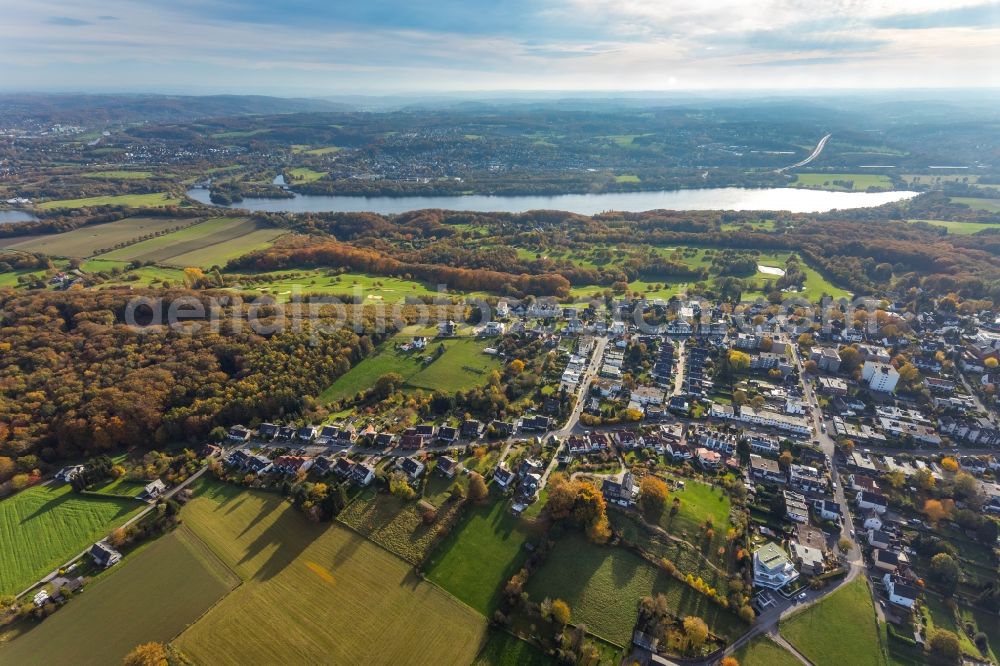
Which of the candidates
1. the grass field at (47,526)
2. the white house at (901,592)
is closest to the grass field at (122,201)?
the grass field at (47,526)

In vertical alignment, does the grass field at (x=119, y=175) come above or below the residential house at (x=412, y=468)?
above

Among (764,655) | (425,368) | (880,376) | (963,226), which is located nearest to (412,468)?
(425,368)

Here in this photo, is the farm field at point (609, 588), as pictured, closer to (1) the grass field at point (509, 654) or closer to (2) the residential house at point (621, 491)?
(1) the grass field at point (509, 654)

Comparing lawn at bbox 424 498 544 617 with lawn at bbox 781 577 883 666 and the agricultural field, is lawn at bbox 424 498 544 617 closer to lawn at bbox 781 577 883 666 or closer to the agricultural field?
lawn at bbox 781 577 883 666

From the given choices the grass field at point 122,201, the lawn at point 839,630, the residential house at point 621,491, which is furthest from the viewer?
the grass field at point 122,201

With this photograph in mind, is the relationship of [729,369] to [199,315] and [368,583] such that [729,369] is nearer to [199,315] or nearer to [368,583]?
[368,583]

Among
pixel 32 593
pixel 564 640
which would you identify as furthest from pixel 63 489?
pixel 564 640
